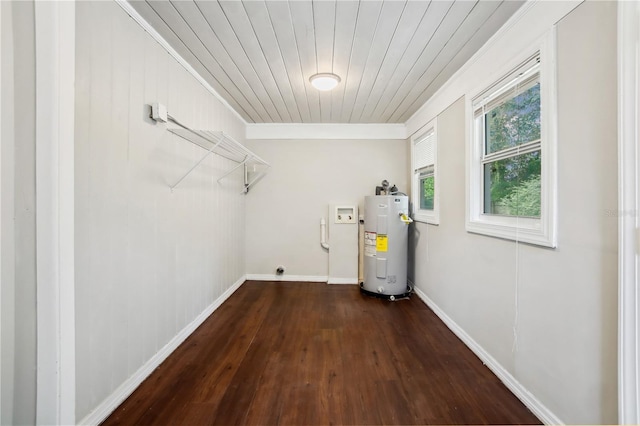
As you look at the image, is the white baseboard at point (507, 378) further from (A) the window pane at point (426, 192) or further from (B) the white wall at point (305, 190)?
(B) the white wall at point (305, 190)

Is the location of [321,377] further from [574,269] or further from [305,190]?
[305,190]

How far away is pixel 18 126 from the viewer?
0.90m

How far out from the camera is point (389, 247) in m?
2.92

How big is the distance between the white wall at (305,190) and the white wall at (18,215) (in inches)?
103

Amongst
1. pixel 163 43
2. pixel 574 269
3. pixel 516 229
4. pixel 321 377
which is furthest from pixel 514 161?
pixel 163 43

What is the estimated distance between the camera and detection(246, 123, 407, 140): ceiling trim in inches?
137

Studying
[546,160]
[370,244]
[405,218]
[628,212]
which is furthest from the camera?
[370,244]

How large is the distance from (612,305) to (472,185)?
1.13m

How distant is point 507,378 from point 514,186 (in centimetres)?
123

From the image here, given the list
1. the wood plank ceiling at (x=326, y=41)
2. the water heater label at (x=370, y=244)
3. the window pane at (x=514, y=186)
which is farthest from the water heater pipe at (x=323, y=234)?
the window pane at (x=514, y=186)

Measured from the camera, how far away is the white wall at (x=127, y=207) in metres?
1.14

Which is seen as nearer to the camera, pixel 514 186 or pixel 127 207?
pixel 127 207

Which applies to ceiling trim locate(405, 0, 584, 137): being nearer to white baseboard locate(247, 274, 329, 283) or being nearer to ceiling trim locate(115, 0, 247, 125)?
ceiling trim locate(115, 0, 247, 125)

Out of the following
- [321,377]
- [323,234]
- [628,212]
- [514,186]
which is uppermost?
[514,186]
